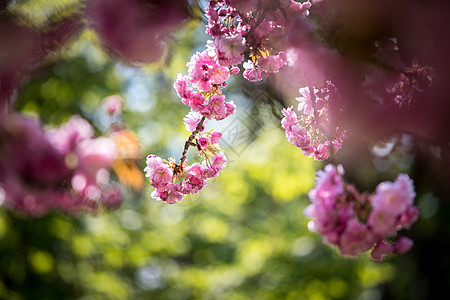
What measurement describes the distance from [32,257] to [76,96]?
199cm

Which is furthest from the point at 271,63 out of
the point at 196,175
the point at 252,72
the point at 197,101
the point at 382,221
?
the point at 382,221

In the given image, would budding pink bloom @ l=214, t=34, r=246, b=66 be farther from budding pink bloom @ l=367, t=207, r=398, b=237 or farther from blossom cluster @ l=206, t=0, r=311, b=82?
budding pink bloom @ l=367, t=207, r=398, b=237

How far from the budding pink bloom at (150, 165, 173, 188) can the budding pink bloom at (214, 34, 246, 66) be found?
13.5 inches

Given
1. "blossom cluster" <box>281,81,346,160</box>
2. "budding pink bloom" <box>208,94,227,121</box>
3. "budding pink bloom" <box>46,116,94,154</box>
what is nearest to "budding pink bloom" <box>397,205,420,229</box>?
"blossom cluster" <box>281,81,346,160</box>

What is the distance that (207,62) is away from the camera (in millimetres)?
1032

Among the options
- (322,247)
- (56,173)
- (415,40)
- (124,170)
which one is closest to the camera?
(415,40)

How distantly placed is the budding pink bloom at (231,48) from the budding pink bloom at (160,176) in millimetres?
344

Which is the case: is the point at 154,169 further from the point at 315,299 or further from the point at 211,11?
the point at 315,299

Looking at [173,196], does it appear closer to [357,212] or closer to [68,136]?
[68,136]

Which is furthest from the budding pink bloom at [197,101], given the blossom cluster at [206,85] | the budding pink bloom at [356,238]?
the budding pink bloom at [356,238]

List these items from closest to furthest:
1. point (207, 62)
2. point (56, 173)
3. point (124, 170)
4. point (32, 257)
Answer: point (56, 173) < point (207, 62) < point (124, 170) < point (32, 257)

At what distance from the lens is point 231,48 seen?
3.08 ft

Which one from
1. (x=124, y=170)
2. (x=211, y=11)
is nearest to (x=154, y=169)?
(x=124, y=170)

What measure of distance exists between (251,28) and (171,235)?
4.93m
